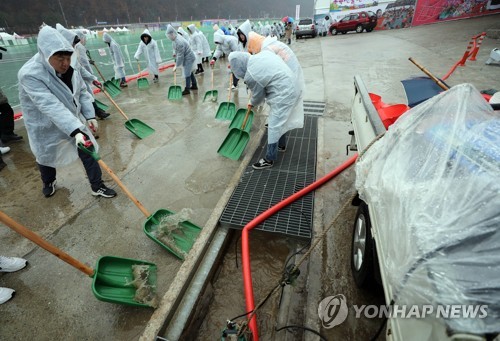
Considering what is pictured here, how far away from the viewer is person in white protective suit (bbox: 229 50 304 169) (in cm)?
307

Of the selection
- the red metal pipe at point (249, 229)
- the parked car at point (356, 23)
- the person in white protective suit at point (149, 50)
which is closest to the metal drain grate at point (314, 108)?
the red metal pipe at point (249, 229)

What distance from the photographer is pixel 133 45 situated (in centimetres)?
1023

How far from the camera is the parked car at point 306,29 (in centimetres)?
2128

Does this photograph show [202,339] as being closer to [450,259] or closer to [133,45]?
[450,259]

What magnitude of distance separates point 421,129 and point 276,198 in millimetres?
1647

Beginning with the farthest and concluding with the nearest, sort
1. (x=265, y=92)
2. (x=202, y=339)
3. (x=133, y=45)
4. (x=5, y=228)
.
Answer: (x=133, y=45), (x=265, y=92), (x=5, y=228), (x=202, y=339)

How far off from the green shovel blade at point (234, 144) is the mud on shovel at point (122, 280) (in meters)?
2.06

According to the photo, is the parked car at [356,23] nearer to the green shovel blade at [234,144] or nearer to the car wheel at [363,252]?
the green shovel blade at [234,144]

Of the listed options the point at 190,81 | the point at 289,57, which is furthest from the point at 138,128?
the point at 190,81

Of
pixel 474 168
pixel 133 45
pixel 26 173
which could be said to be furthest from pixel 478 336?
pixel 133 45

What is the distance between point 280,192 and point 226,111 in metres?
2.95

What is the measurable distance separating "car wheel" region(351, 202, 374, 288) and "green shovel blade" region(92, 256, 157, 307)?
5.11 feet

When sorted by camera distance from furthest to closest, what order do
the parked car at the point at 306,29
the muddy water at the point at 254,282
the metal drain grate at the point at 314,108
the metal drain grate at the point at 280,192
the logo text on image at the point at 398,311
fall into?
the parked car at the point at 306,29 < the metal drain grate at the point at 314,108 < the metal drain grate at the point at 280,192 < the muddy water at the point at 254,282 < the logo text on image at the point at 398,311

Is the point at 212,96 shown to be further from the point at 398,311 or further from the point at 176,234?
the point at 398,311
